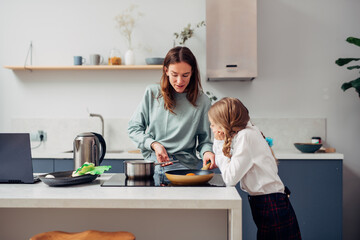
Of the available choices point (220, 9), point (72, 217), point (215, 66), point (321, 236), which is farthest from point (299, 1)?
point (72, 217)

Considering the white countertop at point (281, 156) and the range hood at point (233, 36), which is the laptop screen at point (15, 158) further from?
the range hood at point (233, 36)

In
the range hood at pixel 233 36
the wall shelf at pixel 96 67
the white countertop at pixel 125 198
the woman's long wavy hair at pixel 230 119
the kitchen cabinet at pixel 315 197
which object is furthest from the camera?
the wall shelf at pixel 96 67

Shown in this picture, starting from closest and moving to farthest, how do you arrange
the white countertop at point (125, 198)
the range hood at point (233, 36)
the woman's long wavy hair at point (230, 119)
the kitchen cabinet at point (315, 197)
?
1. the white countertop at point (125, 198)
2. the woman's long wavy hair at point (230, 119)
3. the kitchen cabinet at point (315, 197)
4. the range hood at point (233, 36)

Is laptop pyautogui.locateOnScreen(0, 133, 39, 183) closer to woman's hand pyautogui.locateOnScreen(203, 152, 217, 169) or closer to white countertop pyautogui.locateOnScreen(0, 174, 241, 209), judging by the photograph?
white countertop pyautogui.locateOnScreen(0, 174, 241, 209)

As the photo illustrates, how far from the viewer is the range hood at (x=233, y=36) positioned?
10.1 feet

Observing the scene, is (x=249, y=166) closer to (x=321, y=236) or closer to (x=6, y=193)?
(x=6, y=193)

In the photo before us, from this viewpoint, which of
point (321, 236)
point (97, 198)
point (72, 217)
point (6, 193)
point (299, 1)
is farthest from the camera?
point (299, 1)

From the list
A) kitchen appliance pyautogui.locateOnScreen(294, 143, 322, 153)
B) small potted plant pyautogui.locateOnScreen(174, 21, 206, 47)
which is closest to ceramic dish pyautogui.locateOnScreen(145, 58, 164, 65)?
small potted plant pyautogui.locateOnScreen(174, 21, 206, 47)

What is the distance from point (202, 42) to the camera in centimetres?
347

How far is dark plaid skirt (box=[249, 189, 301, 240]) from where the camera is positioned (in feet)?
4.99

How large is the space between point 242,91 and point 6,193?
8.25ft

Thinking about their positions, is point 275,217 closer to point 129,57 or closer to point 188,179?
point 188,179

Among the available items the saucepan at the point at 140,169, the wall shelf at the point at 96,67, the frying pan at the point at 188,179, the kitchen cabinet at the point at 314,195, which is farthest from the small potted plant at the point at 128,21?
the frying pan at the point at 188,179

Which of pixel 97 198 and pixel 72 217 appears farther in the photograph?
pixel 72 217
